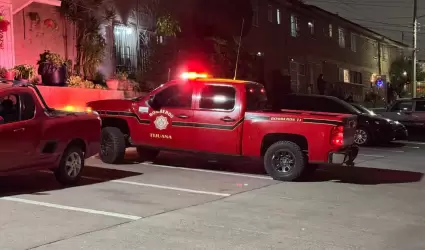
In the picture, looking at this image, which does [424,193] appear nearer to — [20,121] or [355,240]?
[355,240]

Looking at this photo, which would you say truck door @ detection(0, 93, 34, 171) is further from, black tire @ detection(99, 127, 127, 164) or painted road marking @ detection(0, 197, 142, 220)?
black tire @ detection(99, 127, 127, 164)

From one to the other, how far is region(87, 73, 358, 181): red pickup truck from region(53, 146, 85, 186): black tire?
2.04 meters

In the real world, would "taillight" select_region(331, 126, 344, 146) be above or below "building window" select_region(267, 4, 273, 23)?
below

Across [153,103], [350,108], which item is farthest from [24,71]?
[350,108]

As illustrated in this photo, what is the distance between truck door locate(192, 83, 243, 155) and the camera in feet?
33.7

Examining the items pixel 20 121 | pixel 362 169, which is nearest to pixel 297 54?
pixel 362 169

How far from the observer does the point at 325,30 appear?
34.9 m

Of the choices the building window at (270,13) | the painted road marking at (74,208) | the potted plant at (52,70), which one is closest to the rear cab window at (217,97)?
the painted road marking at (74,208)

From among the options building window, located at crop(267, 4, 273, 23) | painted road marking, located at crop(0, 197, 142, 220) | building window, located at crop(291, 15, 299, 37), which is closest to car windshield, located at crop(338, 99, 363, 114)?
painted road marking, located at crop(0, 197, 142, 220)

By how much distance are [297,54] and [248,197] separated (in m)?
23.9

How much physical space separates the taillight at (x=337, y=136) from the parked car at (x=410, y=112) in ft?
39.1

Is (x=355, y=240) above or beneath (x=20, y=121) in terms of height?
beneath

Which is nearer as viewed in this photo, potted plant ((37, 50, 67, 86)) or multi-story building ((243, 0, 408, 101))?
potted plant ((37, 50, 67, 86))

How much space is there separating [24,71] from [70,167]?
20.4 ft
